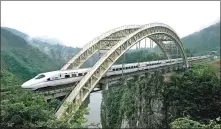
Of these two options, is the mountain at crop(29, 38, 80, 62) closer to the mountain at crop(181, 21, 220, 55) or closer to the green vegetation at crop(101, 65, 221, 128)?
the mountain at crop(181, 21, 220, 55)

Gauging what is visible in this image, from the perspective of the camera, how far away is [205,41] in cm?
13400

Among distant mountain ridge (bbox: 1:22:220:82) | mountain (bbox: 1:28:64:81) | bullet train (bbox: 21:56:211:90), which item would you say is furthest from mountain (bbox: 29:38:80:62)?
bullet train (bbox: 21:56:211:90)

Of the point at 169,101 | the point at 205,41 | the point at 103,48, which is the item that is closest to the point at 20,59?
the point at 103,48

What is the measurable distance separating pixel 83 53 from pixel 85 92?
9.97 metres

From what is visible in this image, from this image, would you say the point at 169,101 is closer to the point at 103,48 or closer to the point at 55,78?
the point at 103,48

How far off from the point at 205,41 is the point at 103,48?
106 m

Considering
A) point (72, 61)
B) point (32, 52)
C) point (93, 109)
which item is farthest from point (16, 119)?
point (32, 52)

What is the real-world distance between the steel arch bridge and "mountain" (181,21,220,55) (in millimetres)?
78946

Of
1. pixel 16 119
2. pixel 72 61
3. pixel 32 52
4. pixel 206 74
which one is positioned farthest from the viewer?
pixel 32 52

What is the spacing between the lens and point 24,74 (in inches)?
2569

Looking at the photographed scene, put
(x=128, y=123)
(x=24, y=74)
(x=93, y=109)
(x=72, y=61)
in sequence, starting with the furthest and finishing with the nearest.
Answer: (x=93, y=109) < (x=24, y=74) < (x=128, y=123) < (x=72, y=61)

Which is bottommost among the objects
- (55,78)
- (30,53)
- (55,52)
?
(55,78)

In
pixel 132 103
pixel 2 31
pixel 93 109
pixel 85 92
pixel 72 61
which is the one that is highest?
pixel 2 31

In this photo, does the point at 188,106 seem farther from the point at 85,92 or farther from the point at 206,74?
the point at 85,92
